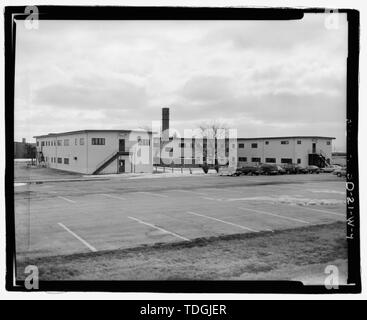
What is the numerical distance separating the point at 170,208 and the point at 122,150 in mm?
14906

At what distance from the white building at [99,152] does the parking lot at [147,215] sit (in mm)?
8757

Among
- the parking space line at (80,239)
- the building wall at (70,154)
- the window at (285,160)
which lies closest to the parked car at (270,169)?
the window at (285,160)

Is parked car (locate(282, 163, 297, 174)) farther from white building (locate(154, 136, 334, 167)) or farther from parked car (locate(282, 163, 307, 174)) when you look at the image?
white building (locate(154, 136, 334, 167))

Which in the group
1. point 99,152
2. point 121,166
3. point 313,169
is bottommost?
point 313,169

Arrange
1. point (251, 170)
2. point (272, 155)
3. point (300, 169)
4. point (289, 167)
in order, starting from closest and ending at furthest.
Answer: point (272, 155)
point (251, 170)
point (289, 167)
point (300, 169)

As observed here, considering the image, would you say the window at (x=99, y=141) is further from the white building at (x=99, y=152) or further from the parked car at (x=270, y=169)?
the parked car at (x=270, y=169)

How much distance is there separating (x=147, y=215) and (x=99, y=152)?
52.4ft

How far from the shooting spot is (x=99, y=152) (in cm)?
2525

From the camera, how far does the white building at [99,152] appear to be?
24609 mm

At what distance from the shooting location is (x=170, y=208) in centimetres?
1152

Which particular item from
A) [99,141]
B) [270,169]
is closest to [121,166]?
[99,141]

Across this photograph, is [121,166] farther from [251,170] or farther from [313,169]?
[313,169]
